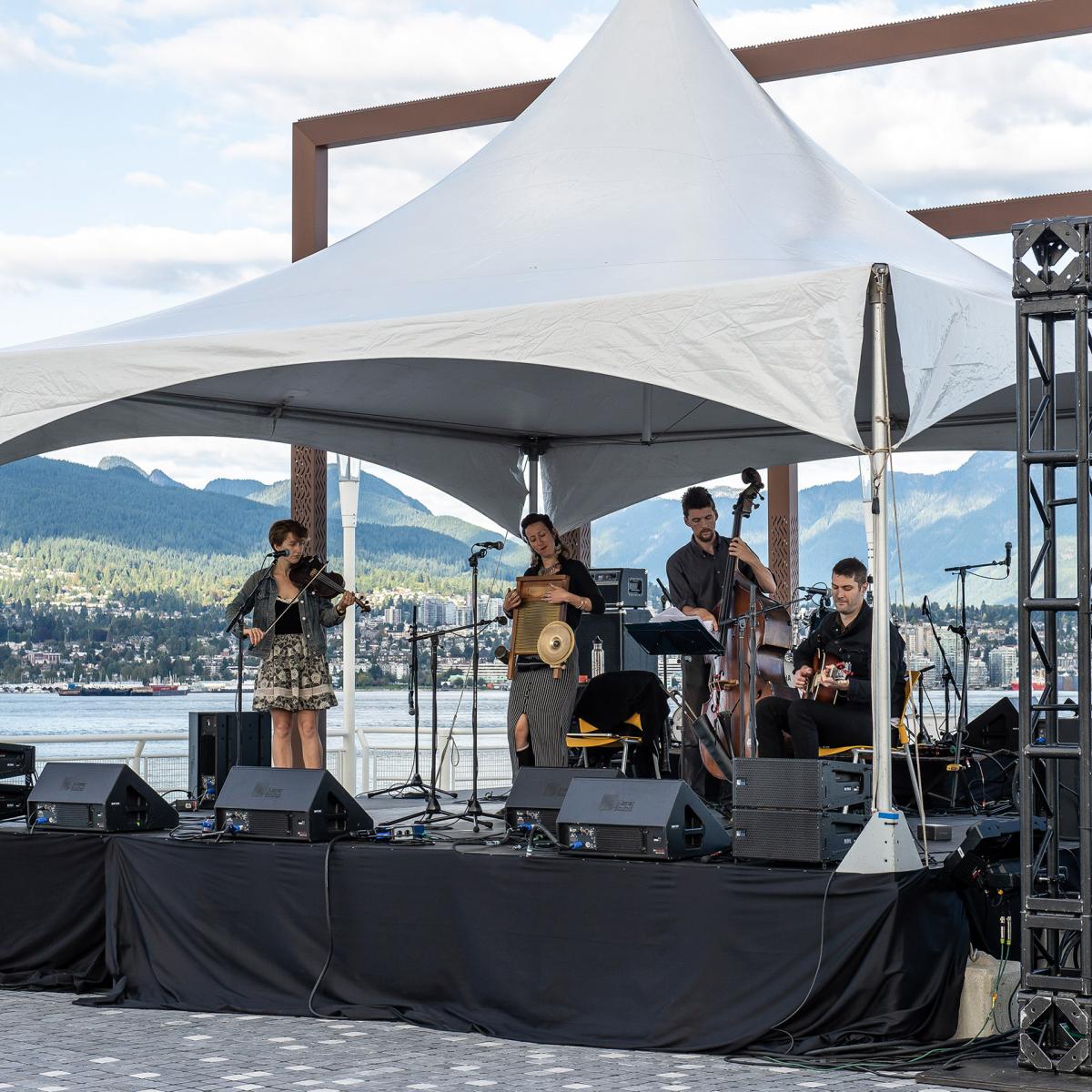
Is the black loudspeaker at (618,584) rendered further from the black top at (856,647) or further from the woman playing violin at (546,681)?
the black top at (856,647)

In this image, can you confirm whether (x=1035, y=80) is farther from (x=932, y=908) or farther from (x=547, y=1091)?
(x=547, y=1091)

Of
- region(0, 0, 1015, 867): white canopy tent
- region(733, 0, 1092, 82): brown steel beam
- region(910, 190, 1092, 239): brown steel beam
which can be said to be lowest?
region(0, 0, 1015, 867): white canopy tent

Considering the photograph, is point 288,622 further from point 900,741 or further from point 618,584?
point 900,741

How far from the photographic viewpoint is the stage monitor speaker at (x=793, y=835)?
16.1ft

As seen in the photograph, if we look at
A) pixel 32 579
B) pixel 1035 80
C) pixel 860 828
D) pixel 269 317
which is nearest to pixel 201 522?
pixel 32 579

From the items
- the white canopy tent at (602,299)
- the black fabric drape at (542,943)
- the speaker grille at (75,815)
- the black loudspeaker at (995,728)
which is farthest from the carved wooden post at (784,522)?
the speaker grille at (75,815)

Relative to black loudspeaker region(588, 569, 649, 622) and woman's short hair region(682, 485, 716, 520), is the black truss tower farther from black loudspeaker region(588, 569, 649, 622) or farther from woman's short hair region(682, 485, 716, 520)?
black loudspeaker region(588, 569, 649, 622)

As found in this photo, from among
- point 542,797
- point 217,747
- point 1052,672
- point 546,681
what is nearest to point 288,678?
point 217,747

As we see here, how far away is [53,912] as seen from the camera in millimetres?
5949

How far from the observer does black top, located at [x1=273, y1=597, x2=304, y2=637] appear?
23.3ft

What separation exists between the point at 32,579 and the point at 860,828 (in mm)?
11743

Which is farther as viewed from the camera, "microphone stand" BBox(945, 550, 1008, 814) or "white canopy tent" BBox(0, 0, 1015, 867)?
"microphone stand" BBox(945, 550, 1008, 814)

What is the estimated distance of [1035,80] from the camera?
1291 centimetres

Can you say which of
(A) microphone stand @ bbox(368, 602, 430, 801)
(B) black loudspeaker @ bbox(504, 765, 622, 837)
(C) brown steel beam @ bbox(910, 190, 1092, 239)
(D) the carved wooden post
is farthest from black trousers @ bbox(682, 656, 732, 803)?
(C) brown steel beam @ bbox(910, 190, 1092, 239)
